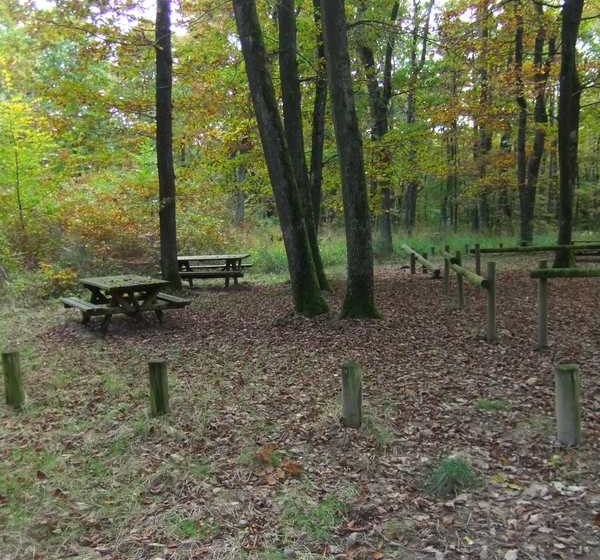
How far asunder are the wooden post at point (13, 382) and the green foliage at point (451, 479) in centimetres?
454

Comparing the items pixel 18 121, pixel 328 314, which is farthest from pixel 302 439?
pixel 18 121

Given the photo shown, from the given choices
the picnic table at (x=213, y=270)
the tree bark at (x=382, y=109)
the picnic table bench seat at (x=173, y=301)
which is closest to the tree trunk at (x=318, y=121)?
the picnic table at (x=213, y=270)

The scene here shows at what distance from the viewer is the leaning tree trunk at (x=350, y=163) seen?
808 centimetres

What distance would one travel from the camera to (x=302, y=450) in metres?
4.61

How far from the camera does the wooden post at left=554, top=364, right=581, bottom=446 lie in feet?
13.9

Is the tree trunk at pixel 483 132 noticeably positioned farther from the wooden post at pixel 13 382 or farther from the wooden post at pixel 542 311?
the wooden post at pixel 13 382

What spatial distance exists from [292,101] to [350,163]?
3.89 metres

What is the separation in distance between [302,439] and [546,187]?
99.2 feet

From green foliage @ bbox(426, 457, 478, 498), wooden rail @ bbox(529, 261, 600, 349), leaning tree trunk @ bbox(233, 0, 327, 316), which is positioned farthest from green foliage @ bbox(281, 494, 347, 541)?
leaning tree trunk @ bbox(233, 0, 327, 316)

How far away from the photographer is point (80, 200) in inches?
639

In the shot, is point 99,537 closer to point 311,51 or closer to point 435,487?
point 435,487

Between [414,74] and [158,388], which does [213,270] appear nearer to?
[414,74]

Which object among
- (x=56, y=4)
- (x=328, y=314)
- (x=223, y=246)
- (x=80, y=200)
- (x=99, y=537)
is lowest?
(x=99, y=537)

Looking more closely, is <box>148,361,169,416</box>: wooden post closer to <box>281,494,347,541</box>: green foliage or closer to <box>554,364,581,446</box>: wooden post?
<box>281,494,347,541</box>: green foliage
